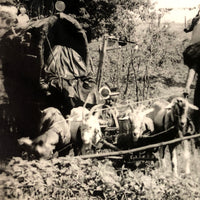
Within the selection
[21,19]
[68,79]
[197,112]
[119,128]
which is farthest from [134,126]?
[21,19]

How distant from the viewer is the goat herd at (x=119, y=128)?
17.6 ft

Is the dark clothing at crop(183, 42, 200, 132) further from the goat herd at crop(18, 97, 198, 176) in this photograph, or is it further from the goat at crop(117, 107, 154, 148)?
the goat at crop(117, 107, 154, 148)

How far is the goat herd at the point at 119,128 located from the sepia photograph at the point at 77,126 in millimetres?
14

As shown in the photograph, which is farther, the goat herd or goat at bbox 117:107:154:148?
goat at bbox 117:107:154:148

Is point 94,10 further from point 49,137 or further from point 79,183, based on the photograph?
point 79,183

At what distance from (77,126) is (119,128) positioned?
2.32 ft

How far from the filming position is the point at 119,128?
6.21 meters

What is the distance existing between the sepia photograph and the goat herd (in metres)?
0.01

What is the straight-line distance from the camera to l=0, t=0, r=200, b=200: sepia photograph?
4.59 metres

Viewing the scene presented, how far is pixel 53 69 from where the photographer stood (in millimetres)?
6867

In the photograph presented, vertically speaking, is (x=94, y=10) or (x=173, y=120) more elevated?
(x=94, y=10)

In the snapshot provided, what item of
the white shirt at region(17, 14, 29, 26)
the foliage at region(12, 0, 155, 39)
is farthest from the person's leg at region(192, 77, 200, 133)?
the foliage at region(12, 0, 155, 39)

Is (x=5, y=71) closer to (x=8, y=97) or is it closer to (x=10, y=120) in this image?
(x=8, y=97)

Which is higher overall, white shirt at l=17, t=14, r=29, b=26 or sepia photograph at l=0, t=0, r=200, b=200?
white shirt at l=17, t=14, r=29, b=26
